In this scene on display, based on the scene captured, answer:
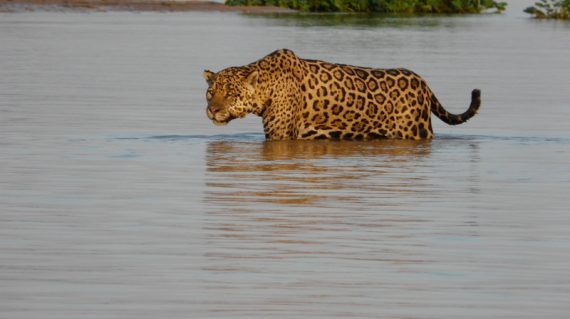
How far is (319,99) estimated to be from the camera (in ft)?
63.4

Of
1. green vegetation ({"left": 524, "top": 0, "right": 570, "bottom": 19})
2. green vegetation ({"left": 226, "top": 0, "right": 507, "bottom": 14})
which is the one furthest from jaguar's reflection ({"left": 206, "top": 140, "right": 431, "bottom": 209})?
green vegetation ({"left": 226, "top": 0, "right": 507, "bottom": 14})

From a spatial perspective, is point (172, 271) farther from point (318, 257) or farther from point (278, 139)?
point (278, 139)

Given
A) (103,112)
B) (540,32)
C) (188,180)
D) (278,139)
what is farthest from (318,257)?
(540,32)

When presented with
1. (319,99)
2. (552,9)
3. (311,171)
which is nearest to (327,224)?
(311,171)

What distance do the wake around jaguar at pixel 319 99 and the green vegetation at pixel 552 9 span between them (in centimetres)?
7511

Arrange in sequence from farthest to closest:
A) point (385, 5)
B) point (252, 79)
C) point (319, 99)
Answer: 1. point (385, 5)
2. point (319, 99)
3. point (252, 79)

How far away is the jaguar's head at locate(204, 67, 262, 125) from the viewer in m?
18.9

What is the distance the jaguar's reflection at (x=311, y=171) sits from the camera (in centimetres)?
1462

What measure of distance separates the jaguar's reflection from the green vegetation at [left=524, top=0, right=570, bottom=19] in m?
76.0

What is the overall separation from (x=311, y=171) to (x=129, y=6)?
88005 millimetres

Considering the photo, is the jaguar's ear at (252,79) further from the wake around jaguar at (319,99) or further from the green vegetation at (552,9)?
the green vegetation at (552,9)

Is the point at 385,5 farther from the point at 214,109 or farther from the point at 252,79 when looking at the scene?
the point at 214,109

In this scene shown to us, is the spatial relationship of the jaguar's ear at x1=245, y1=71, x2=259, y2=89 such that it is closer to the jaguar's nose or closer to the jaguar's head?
the jaguar's head

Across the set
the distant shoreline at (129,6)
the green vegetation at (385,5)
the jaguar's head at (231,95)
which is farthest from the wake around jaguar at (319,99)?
the green vegetation at (385,5)
